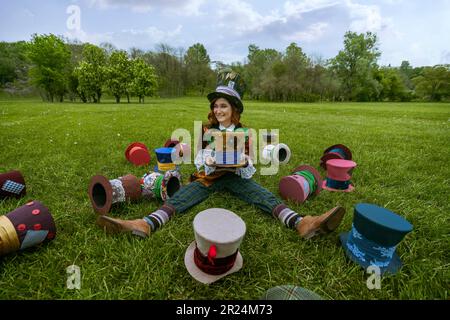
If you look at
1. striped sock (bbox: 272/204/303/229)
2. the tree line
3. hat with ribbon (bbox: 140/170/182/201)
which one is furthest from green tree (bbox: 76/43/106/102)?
striped sock (bbox: 272/204/303/229)

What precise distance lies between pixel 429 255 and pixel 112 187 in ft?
8.97

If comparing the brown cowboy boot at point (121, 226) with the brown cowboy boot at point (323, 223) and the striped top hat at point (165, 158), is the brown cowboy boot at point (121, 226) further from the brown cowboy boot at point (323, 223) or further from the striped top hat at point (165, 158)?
the striped top hat at point (165, 158)

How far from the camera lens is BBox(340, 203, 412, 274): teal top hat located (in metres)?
1.56

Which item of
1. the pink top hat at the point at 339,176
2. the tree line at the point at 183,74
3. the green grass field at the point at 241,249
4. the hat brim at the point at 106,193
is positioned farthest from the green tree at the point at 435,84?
the hat brim at the point at 106,193

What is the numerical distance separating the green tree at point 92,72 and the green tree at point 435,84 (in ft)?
194

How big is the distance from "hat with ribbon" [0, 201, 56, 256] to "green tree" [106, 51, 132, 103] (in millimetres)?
31490

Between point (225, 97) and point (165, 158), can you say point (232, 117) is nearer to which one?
point (225, 97)

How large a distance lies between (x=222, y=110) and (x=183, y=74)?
145ft

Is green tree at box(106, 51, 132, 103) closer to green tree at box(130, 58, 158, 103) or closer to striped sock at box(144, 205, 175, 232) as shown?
green tree at box(130, 58, 158, 103)

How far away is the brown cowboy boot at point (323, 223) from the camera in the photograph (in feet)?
6.23

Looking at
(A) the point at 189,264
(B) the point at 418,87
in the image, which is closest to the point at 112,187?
(A) the point at 189,264

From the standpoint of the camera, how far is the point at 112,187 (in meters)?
2.39

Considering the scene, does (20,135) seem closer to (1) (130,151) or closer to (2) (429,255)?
(1) (130,151)

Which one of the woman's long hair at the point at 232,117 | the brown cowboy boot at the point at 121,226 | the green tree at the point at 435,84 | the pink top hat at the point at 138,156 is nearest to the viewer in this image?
the brown cowboy boot at the point at 121,226
